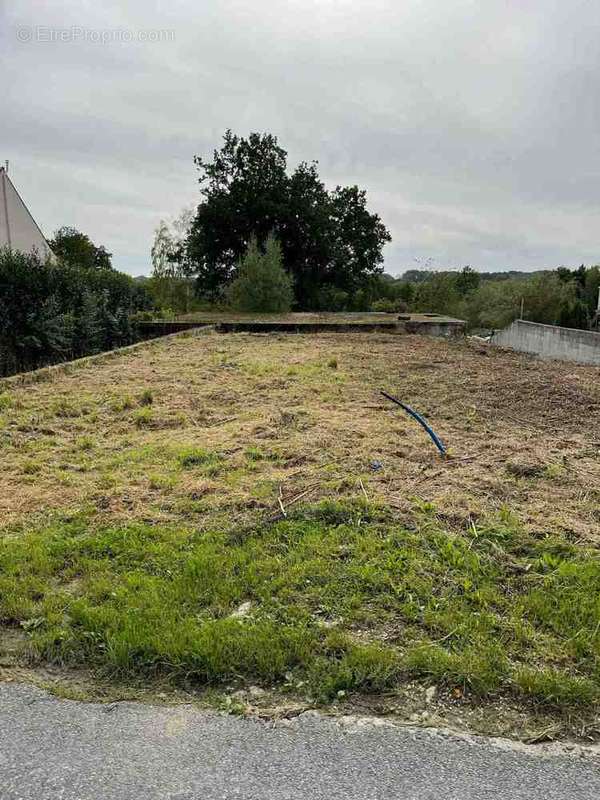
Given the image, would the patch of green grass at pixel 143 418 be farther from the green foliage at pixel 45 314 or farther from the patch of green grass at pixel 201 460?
the green foliage at pixel 45 314

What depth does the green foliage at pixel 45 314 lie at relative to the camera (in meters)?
7.69

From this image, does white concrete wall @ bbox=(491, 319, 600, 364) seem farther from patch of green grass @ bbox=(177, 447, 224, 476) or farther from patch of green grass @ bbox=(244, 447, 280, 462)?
patch of green grass @ bbox=(177, 447, 224, 476)

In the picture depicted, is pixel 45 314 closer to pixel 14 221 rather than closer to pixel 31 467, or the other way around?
pixel 31 467

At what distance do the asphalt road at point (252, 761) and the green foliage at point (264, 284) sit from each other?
15.3 meters

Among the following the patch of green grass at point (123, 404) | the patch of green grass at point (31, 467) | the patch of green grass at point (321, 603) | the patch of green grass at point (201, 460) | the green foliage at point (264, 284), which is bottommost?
the patch of green grass at point (321, 603)

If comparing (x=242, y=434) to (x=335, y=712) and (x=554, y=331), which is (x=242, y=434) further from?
(x=554, y=331)

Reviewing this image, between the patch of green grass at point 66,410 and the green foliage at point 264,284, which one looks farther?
the green foliage at point 264,284

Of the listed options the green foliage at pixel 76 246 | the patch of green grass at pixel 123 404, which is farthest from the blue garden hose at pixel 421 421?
the green foliage at pixel 76 246

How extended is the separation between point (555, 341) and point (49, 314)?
31.0ft

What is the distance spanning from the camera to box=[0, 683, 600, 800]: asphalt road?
47.2 inches

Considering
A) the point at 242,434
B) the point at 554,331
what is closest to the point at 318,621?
the point at 242,434

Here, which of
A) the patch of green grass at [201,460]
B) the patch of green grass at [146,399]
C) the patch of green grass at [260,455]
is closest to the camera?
the patch of green grass at [201,460]

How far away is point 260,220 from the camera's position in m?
22.2

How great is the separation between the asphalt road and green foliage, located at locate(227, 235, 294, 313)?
50.1 ft
